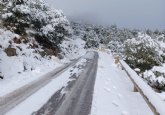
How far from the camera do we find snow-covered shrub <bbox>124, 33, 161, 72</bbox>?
23953 mm

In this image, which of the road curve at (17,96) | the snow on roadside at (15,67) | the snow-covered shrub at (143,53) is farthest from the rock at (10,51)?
the snow-covered shrub at (143,53)

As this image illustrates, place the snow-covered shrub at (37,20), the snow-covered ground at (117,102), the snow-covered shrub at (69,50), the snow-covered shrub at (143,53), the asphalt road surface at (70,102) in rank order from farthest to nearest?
the snow-covered shrub at (69,50) → the snow-covered shrub at (37,20) → the snow-covered shrub at (143,53) → the snow-covered ground at (117,102) → the asphalt road surface at (70,102)

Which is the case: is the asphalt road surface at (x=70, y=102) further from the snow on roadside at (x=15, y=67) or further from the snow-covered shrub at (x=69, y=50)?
the snow-covered shrub at (x=69, y=50)

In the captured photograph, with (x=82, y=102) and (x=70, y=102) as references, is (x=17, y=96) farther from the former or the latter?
(x=82, y=102)

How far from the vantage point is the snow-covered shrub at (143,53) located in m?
24.0

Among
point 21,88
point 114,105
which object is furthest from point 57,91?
point 114,105

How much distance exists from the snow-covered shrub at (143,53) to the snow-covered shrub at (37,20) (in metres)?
9.71

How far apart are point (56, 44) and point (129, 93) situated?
23.0 meters

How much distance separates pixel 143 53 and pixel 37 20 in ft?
40.1

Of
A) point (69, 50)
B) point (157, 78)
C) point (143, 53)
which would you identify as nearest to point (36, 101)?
point (157, 78)

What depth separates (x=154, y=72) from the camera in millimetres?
17438

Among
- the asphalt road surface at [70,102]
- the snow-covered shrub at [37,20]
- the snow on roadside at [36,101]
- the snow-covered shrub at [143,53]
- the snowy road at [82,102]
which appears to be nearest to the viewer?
the snow on roadside at [36,101]

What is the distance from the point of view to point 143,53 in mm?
24891

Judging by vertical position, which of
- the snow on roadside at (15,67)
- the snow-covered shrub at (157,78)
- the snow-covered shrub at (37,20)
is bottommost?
the snow-covered shrub at (157,78)
